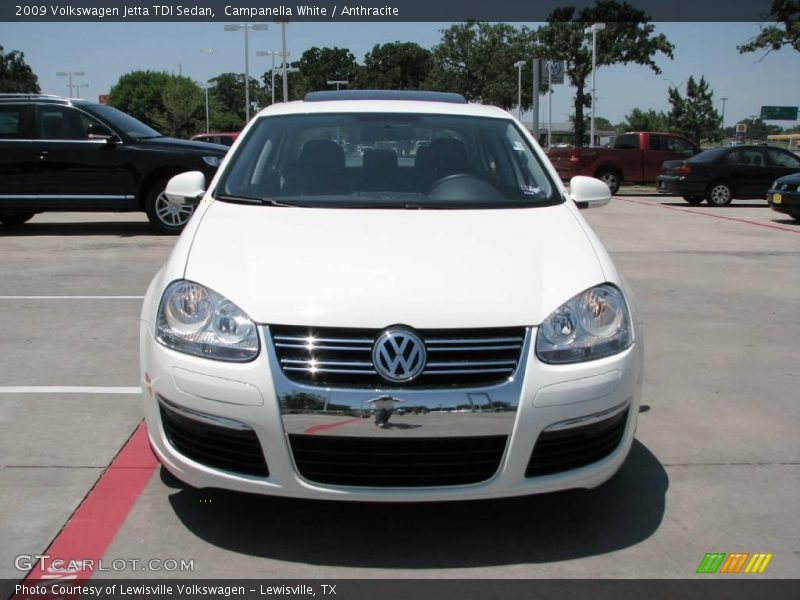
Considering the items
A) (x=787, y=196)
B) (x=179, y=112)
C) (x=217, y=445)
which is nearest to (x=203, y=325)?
(x=217, y=445)

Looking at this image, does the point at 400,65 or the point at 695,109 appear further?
the point at 400,65

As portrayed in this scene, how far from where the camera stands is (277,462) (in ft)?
9.89

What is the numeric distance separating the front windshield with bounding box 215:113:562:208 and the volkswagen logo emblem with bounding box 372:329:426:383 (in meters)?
1.14

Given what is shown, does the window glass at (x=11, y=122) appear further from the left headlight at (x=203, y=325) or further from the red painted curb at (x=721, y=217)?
the red painted curb at (x=721, y=217)

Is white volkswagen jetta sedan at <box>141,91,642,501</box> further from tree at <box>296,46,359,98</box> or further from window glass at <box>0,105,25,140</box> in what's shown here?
tree at <box>296,46,359,98</box>

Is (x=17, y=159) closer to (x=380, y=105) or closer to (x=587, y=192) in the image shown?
(x=380, y=105)

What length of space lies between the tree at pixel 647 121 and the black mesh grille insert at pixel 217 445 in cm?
9503

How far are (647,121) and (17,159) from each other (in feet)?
311

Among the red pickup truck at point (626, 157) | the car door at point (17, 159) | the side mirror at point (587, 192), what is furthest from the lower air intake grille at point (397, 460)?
the red pickup truck at point (626, 157)

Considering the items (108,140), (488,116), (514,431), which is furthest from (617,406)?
(108,140)

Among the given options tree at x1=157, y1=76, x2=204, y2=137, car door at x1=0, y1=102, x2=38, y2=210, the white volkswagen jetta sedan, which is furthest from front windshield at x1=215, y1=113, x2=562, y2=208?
tree at x1=157, y1=76, x2=204, y2=137

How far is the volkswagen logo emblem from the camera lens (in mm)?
2961

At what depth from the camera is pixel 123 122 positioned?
12.7m

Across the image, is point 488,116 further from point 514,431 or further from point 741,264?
point 741,264
